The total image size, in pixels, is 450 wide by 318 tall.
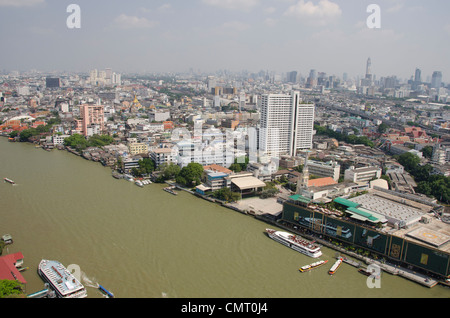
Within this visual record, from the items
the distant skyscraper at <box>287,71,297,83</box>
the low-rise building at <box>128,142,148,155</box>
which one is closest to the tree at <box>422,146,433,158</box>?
the low-rise building at <box>128,142,148,155</box>

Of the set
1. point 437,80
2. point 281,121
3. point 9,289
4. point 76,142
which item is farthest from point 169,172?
point 437,80

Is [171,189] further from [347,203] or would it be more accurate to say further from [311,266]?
[311,266]

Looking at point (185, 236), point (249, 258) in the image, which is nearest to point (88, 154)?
point (185, 236)

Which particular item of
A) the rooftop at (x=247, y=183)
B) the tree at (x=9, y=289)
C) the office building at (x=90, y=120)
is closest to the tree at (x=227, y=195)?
the rooftop at (x=247, y=183)

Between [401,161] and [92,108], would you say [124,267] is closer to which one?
[401,161]

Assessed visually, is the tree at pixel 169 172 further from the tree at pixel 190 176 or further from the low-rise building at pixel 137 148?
the low-rise building at pixel 137 148
